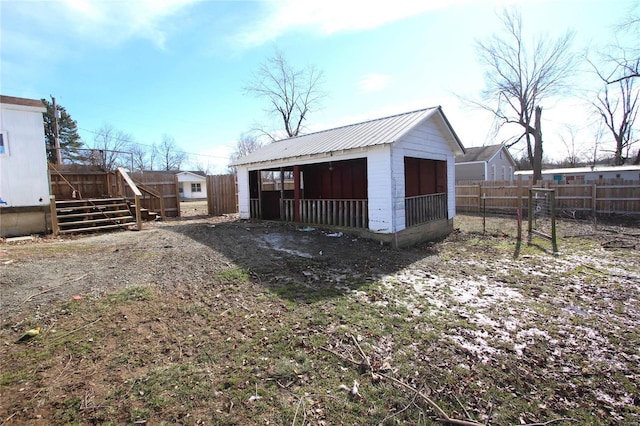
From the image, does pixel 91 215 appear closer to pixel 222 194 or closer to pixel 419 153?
pixel 222 194

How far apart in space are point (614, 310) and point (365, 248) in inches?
193

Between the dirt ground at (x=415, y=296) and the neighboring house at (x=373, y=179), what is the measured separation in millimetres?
952

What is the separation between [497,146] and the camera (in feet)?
96.7

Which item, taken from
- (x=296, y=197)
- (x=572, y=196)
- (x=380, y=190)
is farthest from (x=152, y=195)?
(x=572, y=196)

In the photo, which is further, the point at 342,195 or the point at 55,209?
the point at 342,195

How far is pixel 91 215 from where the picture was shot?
10711 mm

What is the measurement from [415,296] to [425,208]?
6024 mm

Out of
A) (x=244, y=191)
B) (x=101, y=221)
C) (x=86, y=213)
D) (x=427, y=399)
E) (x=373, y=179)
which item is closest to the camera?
(x=427, y=399)

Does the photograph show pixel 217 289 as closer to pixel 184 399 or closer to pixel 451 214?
pixel 184 399

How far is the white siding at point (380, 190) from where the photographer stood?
857cm

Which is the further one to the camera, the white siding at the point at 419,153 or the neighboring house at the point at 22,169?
the neighboring house at the point at 22,169

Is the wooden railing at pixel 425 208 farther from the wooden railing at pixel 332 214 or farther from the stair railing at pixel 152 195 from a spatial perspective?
the stair railing at pixel 152 195

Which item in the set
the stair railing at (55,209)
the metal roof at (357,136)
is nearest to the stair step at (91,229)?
the stair railing at (55,209)

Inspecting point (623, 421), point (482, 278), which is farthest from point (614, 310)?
point (623, 421)
